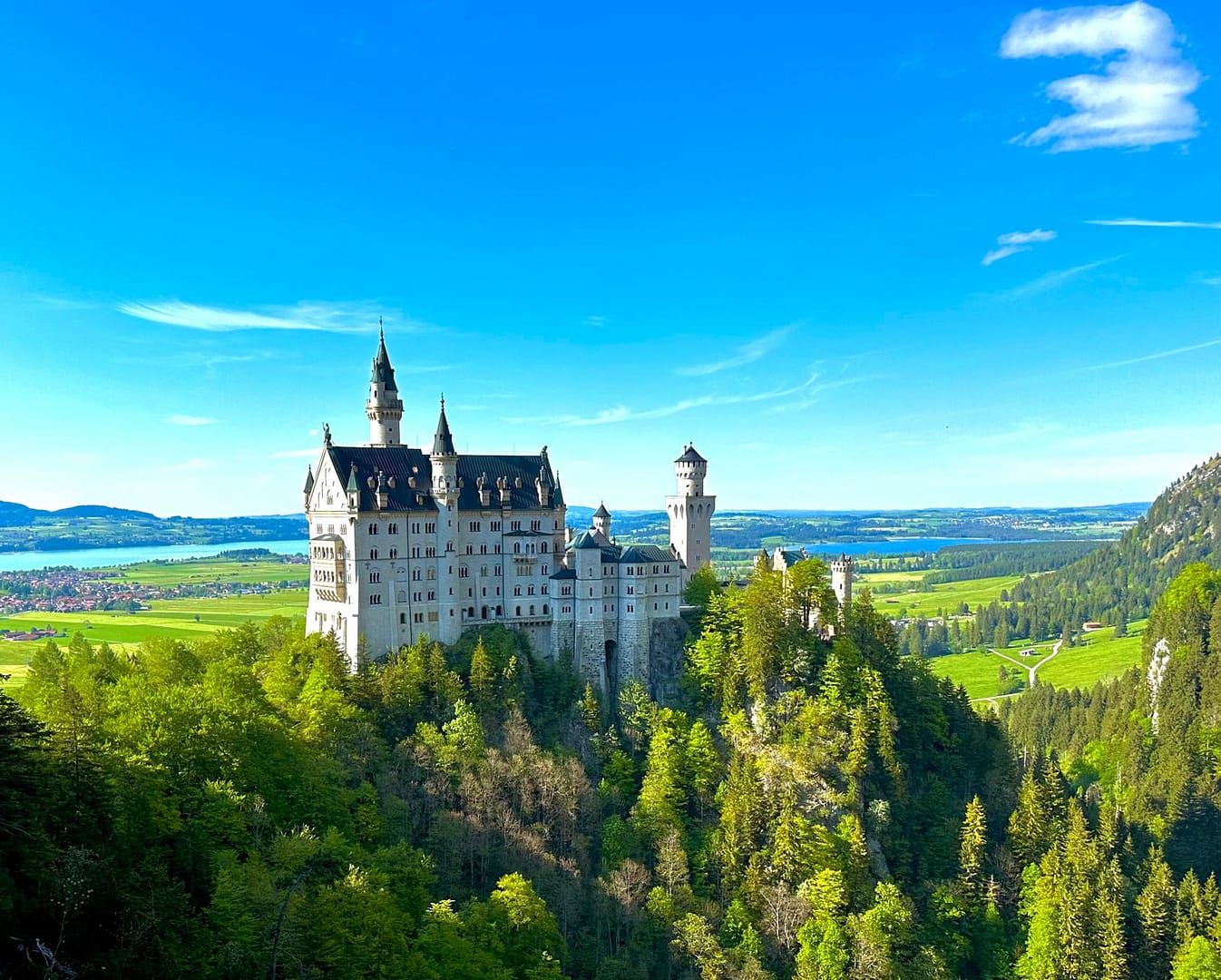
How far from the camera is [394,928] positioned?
188 ft

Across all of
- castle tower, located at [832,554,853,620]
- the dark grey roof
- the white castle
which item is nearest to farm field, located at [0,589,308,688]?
the white castle

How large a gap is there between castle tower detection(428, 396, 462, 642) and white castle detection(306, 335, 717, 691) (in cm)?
11

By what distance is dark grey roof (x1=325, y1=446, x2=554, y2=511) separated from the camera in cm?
9606

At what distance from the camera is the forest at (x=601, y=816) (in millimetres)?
53906

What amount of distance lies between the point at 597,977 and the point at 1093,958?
41504mm

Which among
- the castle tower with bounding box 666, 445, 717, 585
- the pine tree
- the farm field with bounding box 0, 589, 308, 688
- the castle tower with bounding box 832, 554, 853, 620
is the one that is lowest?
the pine tree

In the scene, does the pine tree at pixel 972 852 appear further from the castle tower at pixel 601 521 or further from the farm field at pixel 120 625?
the farm field at pixel 120 625

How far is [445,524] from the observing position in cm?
9825

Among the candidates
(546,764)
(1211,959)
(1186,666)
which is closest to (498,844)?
(546,764)

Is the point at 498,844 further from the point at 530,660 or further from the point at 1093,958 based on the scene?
the point at 1093,958

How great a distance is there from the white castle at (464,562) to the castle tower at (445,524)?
0.11 m

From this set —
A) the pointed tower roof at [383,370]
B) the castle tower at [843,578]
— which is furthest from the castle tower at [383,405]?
the castle tower at [843,578]

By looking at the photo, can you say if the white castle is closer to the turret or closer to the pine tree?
the turret

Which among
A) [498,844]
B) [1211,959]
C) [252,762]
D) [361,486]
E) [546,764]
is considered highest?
[361,486]
